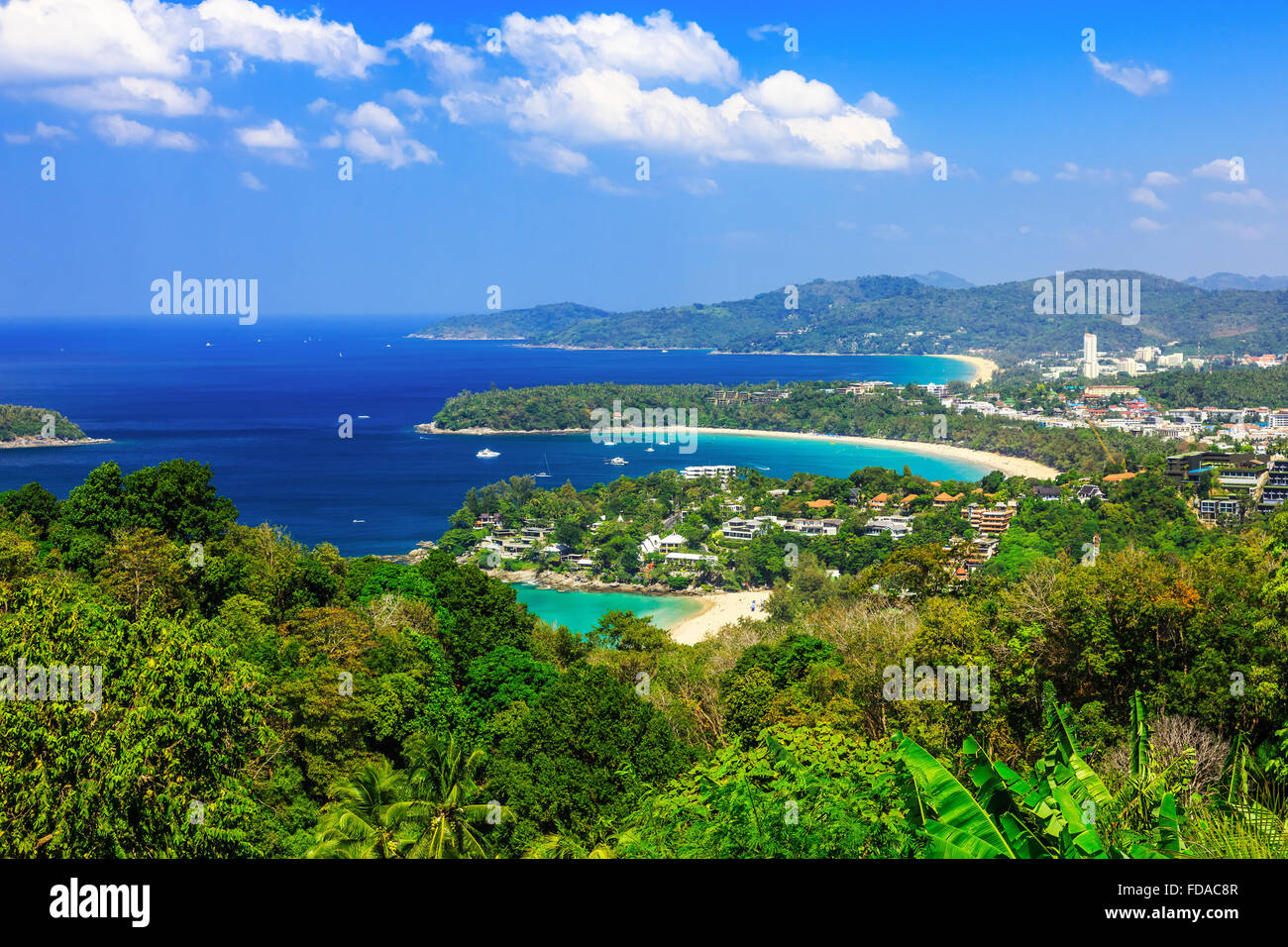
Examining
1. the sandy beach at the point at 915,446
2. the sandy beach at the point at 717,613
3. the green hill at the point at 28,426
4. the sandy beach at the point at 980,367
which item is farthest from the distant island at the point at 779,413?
the sandy beach at the point at 717,613

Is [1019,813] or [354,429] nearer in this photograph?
[1019,813]

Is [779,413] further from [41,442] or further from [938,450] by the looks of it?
[41,442]

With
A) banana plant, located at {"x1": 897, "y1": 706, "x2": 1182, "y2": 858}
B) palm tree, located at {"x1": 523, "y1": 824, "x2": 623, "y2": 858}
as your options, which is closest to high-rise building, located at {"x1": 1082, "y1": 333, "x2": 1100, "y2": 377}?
palm tree, located at {"x1": 523, "y1": 824, "x2": 623, "y2": 858}

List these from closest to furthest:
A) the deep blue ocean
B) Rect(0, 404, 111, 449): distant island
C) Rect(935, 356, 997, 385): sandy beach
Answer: the deep blue ocean, Rect(0, 404, 111, 449): distant island, Rect(935, 356, 997, 385): sandy beach

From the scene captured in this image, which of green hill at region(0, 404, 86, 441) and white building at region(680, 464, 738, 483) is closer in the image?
white building at region(680, 464, 738, 483)

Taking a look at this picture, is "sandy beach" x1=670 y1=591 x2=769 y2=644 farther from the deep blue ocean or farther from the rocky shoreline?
the rocky shoreline

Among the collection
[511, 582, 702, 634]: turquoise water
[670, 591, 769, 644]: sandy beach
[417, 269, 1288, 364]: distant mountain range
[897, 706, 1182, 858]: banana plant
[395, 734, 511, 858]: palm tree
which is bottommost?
[511, 582, 702, 634]: turquoise water

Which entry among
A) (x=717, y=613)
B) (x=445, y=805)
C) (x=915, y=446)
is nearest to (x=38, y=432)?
(x=717, y=613)
